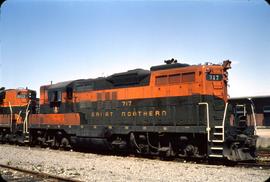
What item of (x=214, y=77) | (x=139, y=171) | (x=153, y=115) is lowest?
(x=139, y=171)

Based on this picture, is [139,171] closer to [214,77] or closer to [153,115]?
[153,115]

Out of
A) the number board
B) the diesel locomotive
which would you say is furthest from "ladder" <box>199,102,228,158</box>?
the number board

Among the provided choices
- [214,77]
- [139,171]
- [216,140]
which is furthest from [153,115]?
[139,171]

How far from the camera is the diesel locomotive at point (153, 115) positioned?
14.1 metres

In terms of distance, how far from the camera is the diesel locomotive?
554 inches

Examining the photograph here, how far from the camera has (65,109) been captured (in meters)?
21.1

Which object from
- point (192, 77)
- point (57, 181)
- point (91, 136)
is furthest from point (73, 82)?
point (57, 181)

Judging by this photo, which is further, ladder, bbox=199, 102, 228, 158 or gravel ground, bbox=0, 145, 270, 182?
ladder, bbox=199, 102, 228, 158

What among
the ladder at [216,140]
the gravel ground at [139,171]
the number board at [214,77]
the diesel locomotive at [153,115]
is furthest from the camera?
the number board at [214,77]

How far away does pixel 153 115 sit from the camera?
16203 mm

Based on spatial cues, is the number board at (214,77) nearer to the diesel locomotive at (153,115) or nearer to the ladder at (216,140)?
the diesel locomotive at (153,115)

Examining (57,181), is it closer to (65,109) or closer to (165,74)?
(165,74)

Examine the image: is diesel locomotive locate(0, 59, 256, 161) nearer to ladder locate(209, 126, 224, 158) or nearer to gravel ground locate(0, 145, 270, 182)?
ladder locate(209, 126, 224, 158)

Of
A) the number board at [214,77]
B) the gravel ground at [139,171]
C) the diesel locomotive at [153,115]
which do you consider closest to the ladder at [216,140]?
the diesel locomotive at [153,115]
